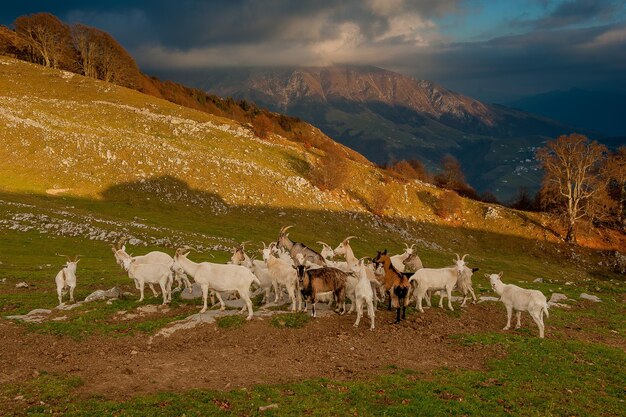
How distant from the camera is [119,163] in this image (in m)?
55.6

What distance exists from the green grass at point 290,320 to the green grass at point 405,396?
13.6ft

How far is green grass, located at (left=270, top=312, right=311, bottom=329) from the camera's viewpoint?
628 inches

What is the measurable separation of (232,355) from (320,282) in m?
4.69

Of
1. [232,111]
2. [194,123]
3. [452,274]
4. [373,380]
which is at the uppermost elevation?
[232,111]

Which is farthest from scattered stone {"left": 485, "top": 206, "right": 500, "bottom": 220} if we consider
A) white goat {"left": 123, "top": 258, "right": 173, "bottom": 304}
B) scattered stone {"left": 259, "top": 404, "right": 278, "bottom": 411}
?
scattered stone {"left": 259, "top": 404, "right": 278, "bottom": 411}

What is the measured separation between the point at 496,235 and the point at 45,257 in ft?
198

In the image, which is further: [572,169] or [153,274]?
[572,169]

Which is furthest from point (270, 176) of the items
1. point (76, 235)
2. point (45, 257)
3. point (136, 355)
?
point (136, 355)

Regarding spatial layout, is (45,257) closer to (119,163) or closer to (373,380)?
(119,163)

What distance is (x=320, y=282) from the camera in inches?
667

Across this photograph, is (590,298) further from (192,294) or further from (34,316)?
(34,316)

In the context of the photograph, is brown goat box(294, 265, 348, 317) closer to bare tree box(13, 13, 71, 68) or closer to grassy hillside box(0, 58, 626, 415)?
grassy hillside box(0, 58, 626, 415)

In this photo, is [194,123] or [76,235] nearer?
[76,235]

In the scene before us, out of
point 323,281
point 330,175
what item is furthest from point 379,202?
point 323,281
